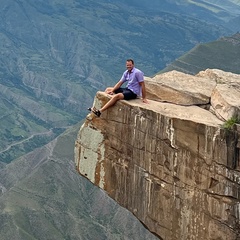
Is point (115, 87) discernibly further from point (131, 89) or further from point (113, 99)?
point (113, 99)

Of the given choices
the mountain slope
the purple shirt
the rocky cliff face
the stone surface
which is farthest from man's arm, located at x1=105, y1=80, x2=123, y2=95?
the mountain slope

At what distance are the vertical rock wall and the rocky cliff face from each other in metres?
0.04

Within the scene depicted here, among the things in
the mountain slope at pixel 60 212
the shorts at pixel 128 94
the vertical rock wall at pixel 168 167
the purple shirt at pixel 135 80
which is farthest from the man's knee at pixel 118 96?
the mountain slope at pixel 60 212

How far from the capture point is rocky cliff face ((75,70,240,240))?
23.7m

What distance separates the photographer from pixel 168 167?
25.5 m

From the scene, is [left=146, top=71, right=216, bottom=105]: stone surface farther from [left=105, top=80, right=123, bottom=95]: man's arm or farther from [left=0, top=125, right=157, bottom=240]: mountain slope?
[left=0, top=125, right=157, bottom=240]: mountain slope

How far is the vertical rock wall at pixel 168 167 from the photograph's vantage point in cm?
2361

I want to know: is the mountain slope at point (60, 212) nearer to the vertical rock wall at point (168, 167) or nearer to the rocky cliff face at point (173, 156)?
the rocky cliff face at point (173, 156)

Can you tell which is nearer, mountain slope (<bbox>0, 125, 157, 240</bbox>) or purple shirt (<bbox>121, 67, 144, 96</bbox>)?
purple shirt (<bbox>121, 67, 144, 96</bbox>)

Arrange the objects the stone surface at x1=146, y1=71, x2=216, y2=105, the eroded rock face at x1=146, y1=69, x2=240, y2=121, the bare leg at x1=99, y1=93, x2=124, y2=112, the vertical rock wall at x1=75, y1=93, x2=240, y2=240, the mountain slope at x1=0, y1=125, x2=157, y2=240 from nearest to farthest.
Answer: the vertical rock wall at x1=75, y1=93, x2=240, y2=240 → the eroded rock face at x1=146, y1=69, x2=240, y2=121 → the bare leg at x1=99, y1=93, x2=124, y2=112 → the stone surface at x1=146, y1=71, x2=216, y2=105 → the mountain slope at x1=0, y1=125, x2=157, y2=240

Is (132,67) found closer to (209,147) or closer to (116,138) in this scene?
(116,138)

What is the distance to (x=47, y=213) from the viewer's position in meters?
164

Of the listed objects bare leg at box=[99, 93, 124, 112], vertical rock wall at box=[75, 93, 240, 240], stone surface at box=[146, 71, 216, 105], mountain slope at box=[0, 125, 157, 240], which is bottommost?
mountain slope at box=[0, 125, 157, 240]

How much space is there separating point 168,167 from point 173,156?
67cm
